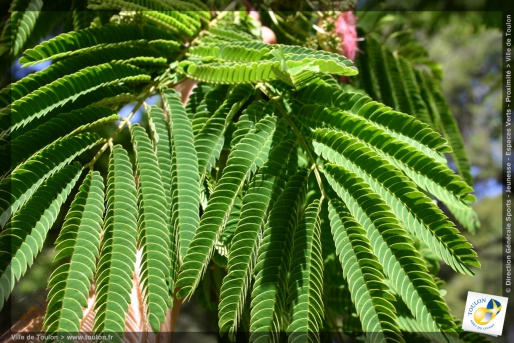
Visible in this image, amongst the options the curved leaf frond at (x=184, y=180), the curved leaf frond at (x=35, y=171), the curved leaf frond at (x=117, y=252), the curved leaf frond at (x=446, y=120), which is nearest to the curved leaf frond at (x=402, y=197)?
the curved leaf frond at (x=184, y=180)

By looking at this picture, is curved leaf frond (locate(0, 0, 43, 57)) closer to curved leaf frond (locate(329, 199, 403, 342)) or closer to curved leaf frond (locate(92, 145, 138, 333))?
curved leaf frond (locate(92, 145, 138, 333))

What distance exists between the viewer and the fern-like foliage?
2.98ft

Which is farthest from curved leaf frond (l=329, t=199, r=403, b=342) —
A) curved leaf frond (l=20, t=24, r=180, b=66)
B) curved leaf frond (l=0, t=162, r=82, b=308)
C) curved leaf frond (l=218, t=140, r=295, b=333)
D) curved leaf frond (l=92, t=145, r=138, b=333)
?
curved leaf frond (l=20, t=24, r=180, b=66)

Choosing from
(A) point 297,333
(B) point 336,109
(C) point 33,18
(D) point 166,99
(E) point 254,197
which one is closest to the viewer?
(A) point 297,333

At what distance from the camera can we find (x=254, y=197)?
3.26 ft

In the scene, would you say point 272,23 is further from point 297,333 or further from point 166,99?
point 297,333

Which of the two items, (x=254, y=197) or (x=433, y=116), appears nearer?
(x=254, y=197)

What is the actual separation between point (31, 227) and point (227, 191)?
1.20 feet

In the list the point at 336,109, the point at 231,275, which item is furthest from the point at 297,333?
the point at 336,109

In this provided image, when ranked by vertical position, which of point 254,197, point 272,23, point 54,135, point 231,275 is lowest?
point 231,275

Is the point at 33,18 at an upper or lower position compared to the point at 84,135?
upper

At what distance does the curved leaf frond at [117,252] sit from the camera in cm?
87

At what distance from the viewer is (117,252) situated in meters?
0.93

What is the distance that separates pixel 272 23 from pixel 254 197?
101cm
